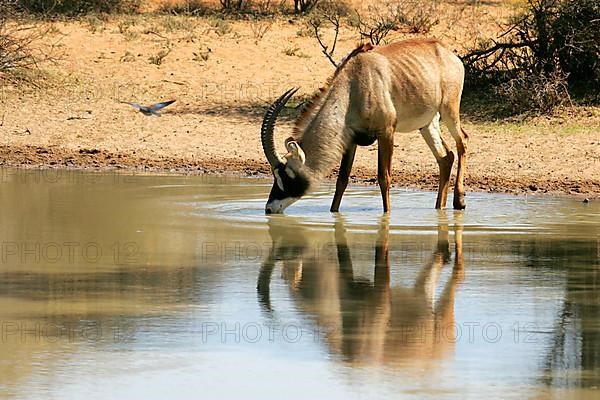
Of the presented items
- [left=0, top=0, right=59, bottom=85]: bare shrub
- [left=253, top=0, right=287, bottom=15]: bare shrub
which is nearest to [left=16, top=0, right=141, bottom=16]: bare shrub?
[left=0, top=0, right=59, bottom=85]: bare shrub

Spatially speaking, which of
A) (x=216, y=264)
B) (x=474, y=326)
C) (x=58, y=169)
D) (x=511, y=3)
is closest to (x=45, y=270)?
(x=216, y=264)

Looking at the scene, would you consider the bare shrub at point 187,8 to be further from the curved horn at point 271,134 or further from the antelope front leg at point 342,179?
the curved horn at point 271,134

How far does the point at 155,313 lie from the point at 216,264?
165 centimetres

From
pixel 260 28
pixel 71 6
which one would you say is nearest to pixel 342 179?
pixel 260 28

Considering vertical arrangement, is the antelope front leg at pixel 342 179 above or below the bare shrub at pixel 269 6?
above

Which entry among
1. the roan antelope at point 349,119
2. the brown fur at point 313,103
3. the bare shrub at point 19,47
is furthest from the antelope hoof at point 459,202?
the bare shrub at point 19,47

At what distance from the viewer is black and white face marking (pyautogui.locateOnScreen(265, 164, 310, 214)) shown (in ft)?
37.7

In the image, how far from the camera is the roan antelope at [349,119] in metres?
11.6

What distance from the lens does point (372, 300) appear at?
7.88 meters

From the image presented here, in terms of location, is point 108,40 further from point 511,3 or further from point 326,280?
point 326,280

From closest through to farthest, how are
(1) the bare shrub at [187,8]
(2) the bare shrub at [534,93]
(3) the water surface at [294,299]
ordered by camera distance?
1. (3) the water surface at [294,299]
2. (2) the bare shrub at [534,93]
3. (1) the bare shrub at [187,8]

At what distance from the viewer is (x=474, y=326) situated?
721 centimetres

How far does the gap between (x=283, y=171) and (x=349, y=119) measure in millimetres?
764

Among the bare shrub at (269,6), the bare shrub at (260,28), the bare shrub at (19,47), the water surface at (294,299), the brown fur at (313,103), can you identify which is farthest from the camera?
the bare shrub at (269,6)
